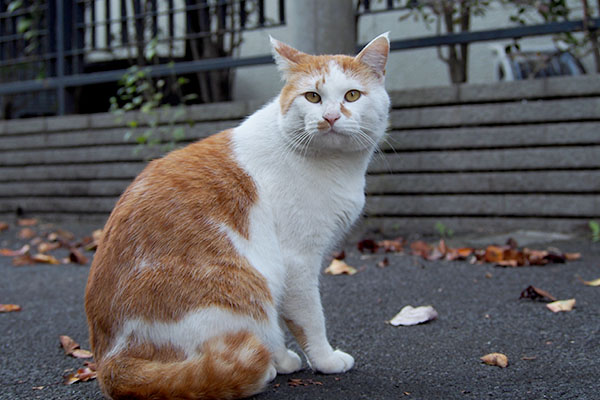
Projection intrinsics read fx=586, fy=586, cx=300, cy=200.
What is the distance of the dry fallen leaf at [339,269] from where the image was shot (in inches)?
144

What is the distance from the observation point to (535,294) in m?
2.95

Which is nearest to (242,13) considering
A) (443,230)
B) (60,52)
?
(60,52)

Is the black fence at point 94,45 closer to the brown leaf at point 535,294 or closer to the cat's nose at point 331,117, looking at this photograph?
the brown leaf at point 535,294

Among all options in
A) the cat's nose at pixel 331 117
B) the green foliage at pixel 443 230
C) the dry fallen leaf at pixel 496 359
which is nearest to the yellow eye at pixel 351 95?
the cat's nose at pixel 331 117

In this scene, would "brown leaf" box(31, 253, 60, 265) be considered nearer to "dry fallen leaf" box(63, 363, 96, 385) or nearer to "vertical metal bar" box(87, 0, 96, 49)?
"dry fallen leaf" box(63, 363, 96, 385)

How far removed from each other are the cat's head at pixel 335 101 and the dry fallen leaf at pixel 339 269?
158cm

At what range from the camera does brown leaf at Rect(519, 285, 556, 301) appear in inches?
114

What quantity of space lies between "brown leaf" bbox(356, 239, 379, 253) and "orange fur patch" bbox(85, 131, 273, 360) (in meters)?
2.36

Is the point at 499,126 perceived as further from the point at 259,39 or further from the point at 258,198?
the point at 259,39

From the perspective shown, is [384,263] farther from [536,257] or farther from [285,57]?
[285,57]

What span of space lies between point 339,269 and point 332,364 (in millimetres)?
1610

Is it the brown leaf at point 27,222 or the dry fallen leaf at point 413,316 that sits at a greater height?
the dry fallen leaf at point 413,316

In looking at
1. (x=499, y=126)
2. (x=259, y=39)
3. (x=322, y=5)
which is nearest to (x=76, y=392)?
(x=322, y=5)

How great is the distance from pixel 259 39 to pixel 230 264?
6.49m
